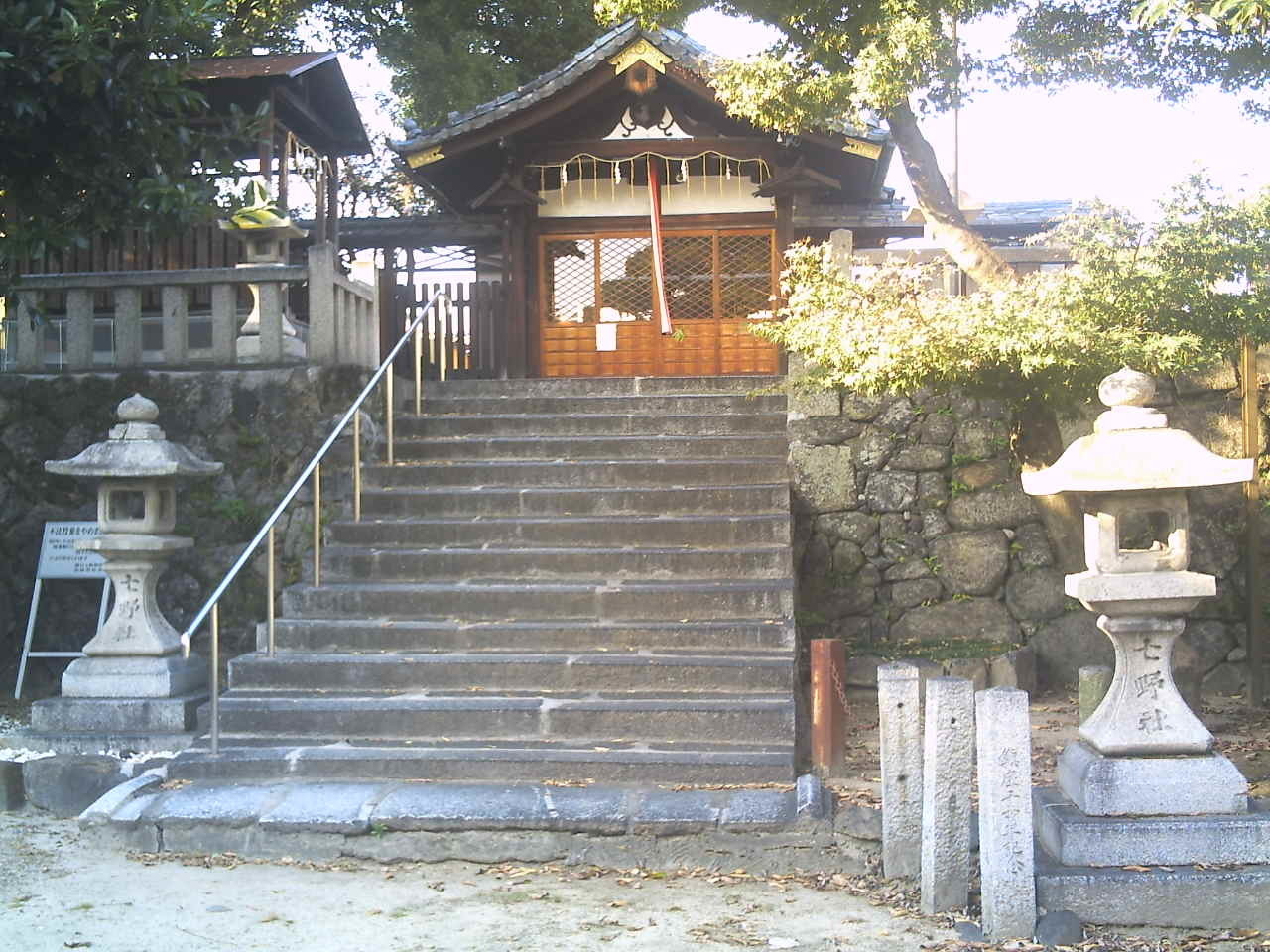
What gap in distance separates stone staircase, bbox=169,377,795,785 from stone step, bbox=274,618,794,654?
0.5 inches

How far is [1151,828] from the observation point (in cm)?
503

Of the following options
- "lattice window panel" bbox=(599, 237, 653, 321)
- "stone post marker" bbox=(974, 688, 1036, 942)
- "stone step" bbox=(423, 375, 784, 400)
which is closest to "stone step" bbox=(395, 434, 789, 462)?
"stone step" bbox=(423, 375, 784, 400)

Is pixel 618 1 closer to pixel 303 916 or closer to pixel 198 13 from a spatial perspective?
pixel 198 13

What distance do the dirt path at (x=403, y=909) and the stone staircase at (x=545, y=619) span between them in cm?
85

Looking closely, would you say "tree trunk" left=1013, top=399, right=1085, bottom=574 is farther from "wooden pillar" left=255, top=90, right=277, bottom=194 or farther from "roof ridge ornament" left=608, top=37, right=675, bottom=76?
"wooden pillar" left=255, top=90, right=277, bottom=194

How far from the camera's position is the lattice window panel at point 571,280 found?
13922 mm

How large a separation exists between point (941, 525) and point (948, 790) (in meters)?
4.51

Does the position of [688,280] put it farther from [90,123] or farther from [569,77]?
[90,123]

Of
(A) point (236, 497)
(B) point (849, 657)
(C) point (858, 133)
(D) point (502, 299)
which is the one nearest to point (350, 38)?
(D) point (502, 299)

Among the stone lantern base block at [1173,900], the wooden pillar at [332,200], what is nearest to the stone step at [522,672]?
Answer: the stone lantern base block at [1173,900]

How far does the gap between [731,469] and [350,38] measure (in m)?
13.5

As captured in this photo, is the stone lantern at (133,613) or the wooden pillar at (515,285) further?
the wooden pillar at (515,285)

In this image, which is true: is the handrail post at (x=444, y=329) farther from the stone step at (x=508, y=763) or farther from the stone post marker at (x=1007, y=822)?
the stone post marker at (x=1007, y=822)

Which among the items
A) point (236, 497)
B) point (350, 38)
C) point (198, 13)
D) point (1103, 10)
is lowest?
point (236, 497)
